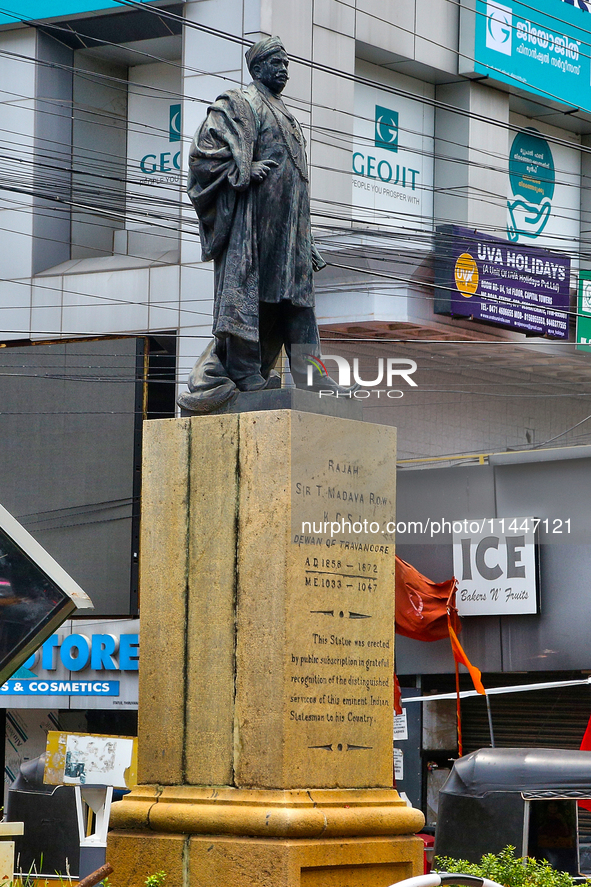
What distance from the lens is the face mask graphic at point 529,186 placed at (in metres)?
24.9

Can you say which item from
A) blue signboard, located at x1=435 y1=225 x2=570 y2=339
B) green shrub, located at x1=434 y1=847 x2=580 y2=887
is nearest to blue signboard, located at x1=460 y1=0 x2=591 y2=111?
blue signboard, located at x1=435 y1=225 x2=570 y2=339

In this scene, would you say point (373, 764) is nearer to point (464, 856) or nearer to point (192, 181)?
point (192, 181)

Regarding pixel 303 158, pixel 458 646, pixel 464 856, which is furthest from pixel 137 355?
pixel 303 158

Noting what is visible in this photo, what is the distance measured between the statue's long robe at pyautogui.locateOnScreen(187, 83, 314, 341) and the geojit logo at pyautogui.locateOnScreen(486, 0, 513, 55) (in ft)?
55.5

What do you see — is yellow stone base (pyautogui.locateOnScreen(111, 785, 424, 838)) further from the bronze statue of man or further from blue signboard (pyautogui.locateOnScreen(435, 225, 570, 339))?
blue signboard (pyautogui.locateOnScreen(435, 225, 570, 339))

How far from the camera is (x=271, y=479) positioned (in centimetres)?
750

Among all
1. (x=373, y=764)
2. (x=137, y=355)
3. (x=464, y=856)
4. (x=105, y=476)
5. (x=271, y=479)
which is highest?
(x=137, y=355)

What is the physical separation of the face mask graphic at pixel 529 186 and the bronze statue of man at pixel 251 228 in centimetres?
1667

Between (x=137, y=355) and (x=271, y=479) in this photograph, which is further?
(x=137, y=355)

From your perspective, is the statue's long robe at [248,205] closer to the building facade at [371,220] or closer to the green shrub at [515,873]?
the green shrub at [515,873]

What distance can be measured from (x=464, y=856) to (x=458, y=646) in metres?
5.53

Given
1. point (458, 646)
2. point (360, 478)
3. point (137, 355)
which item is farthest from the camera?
point (137, 355)

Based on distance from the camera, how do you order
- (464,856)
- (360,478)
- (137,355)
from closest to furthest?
(360,478)
(464,856)
(137,355)

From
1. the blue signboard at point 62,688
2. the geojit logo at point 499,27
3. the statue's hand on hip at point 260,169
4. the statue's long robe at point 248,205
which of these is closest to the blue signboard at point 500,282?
the geojit logo at point 499,27
